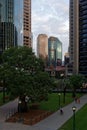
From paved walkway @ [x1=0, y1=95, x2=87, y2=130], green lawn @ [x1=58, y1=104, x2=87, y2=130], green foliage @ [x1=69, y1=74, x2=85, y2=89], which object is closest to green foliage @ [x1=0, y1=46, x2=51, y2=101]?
paved walkway @ [x1=0, y1=95, x2=87, y2=130]

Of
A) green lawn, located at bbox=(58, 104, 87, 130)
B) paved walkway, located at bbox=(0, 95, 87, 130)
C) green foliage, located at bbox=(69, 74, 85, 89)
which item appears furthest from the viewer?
green foliage, located at bbox=(69, 74, 85, 89)

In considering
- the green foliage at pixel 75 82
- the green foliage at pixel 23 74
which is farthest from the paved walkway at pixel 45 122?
the green foliage at pixel 75 82

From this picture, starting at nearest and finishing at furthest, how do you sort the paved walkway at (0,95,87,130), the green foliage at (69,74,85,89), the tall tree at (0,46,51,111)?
1. the paved walkway at (0,95,87,130)
2. the tall tree at (0,46,51,111)
3. the green foliage at (69,74,85,89)

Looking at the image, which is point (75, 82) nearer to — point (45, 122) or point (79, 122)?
point (79, 122)

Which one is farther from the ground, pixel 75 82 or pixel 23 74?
pixel 23 74

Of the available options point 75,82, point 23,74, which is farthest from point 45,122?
point 75,82

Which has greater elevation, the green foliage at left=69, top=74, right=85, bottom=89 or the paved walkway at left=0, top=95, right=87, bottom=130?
the green foliage at left=69, top=74, right=85, bottom=89

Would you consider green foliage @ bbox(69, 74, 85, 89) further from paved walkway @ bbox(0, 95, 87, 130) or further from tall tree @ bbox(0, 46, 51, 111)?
tall tree @ bbox(0, 46, 51, 111)

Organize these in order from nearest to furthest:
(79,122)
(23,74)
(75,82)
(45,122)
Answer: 1. (79,122)
2. (45,122)
3. (23,74)
4. (75,82)

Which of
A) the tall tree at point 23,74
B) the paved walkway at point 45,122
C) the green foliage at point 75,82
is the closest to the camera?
the paved walkway at point 45,122

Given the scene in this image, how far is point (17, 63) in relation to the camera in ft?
205

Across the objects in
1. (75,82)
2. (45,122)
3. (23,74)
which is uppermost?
(23,74)

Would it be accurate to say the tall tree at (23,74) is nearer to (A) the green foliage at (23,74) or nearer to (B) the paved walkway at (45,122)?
(A) the green foliage at (23,74)

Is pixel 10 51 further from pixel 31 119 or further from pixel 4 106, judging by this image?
pixel 31 119
